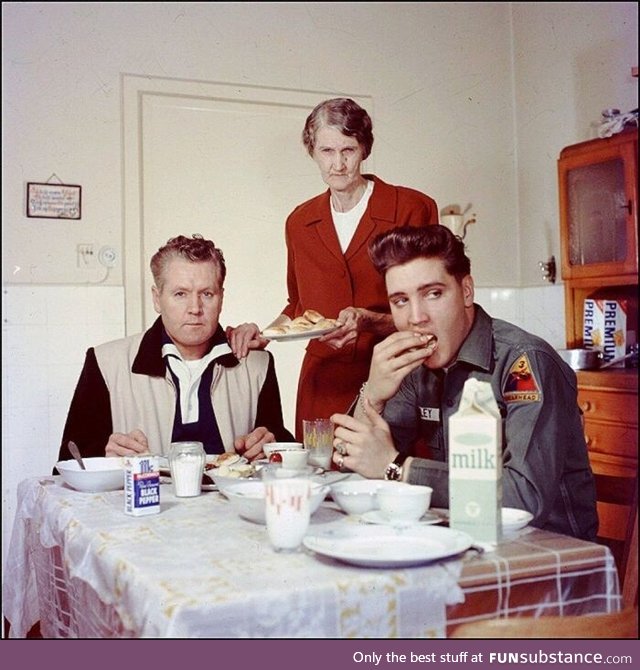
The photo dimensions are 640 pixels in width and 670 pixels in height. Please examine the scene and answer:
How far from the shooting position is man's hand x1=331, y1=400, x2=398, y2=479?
1.37 metres

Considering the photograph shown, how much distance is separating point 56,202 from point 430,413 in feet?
3.98

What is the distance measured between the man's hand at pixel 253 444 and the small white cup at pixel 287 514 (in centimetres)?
74

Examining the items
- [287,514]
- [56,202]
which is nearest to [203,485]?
[287,514]

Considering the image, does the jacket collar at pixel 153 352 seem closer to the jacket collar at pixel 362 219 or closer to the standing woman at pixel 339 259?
the standing woman at pixel 339 259

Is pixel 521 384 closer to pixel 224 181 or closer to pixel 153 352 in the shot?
pixel 153 352

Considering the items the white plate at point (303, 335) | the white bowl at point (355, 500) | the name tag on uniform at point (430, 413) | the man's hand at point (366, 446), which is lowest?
the white bowl at point (355, 500)

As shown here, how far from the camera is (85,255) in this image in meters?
2.27

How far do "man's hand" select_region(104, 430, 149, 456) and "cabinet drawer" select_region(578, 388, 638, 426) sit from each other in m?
1.66

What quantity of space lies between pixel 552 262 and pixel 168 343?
130 cm

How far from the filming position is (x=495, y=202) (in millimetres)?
2418

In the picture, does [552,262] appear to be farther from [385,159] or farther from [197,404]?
[197,404]

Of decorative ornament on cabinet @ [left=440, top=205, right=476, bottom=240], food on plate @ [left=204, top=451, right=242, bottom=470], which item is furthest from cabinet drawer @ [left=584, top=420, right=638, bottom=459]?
food on plate @ [left=204, top=451, right=242, bottom=470]

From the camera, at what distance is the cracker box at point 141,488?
4.20 feet

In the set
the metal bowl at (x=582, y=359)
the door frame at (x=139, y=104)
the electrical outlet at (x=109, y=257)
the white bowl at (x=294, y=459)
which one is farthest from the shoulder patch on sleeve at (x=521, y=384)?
the metal bowl at (x=582, y=359)
